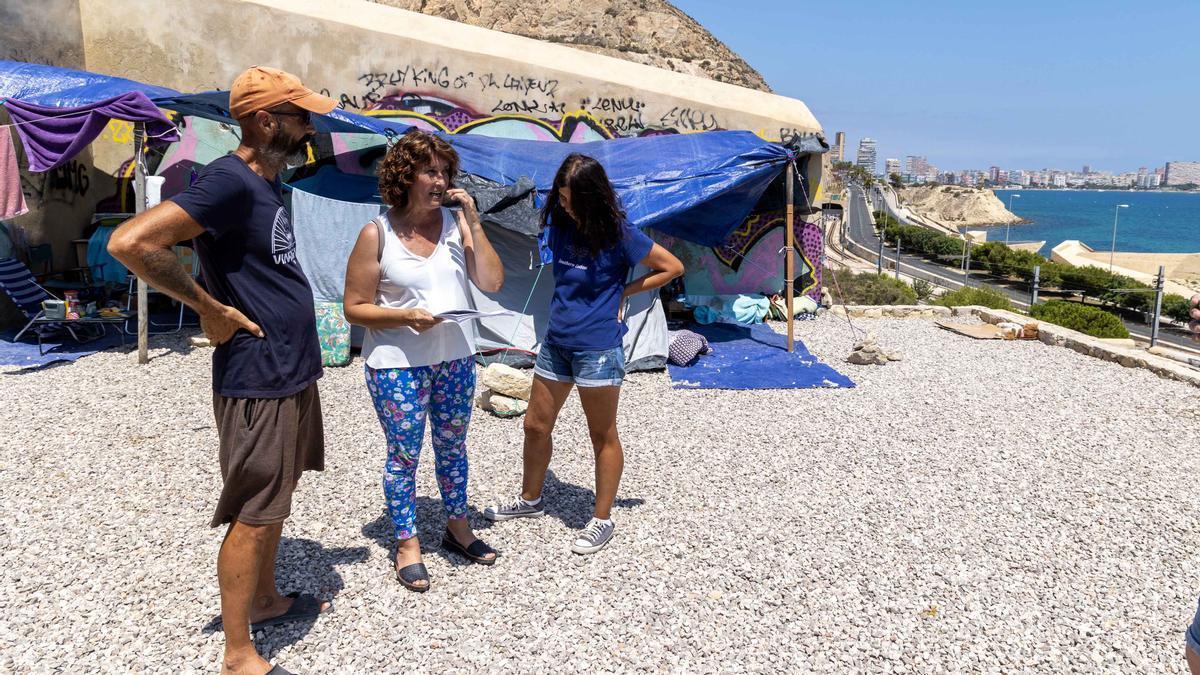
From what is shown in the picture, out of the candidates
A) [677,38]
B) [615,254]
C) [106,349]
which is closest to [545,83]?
[106,349]

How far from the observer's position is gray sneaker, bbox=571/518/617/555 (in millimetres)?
3375

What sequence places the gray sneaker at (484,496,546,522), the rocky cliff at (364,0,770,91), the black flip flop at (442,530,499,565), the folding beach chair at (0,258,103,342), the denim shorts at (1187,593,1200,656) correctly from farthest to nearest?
the rocky cliff at (364,0,770,91) < the folding beach chair at (0,258,103,342) < the gray sneaker at (484,496,546,522) < the black flip flop at (442,530,499,565) < the denim shorts at (1187,593,1200,656)

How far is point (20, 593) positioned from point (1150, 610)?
468 centimetres

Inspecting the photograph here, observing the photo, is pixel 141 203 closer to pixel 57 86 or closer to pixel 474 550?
pixel 57 86

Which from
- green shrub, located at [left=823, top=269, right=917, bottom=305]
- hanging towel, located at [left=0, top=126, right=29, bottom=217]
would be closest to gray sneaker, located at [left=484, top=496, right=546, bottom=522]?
hanging towel, located at [left=0, top=126, right=29, bottom=217]

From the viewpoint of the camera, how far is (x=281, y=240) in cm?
228

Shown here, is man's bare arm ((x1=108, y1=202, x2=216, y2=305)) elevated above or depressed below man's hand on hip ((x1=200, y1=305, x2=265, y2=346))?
above

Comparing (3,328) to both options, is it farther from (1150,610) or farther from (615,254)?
(1150,610)

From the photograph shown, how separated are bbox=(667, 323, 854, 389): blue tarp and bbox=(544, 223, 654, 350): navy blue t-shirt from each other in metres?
3.62

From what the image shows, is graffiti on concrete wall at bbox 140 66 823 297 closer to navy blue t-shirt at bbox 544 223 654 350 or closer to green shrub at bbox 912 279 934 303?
navy blue t-shirt at bbox 544 223 654 350

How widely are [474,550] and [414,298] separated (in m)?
1.21

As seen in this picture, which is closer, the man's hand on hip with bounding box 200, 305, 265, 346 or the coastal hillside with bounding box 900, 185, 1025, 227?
the man's hand on hip with bounding box 200, 305, 265, 346

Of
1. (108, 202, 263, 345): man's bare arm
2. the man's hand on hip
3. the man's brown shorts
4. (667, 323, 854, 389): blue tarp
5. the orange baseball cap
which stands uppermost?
the orange baseball cap

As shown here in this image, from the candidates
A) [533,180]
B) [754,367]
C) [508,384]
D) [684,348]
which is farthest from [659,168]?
[508,384]
